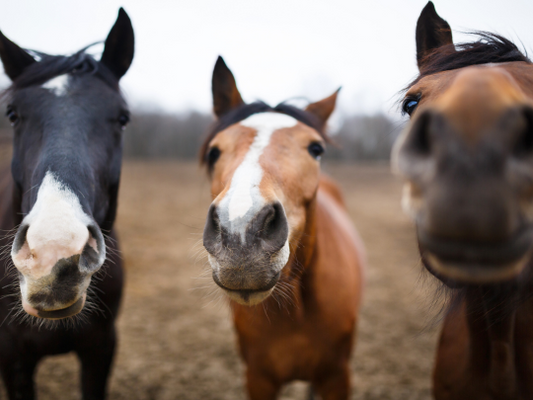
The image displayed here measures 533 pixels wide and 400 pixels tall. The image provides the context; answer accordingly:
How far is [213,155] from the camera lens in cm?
221

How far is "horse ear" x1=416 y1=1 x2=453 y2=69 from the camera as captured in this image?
196 cm

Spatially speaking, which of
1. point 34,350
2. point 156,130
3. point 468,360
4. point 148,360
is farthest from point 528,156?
point 156,130

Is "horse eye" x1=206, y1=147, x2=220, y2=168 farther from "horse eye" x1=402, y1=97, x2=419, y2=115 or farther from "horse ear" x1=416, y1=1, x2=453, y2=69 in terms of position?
"horse ear" x1=416, y1=1, x2=453, y2=69

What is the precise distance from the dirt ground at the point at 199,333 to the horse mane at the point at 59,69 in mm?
1061

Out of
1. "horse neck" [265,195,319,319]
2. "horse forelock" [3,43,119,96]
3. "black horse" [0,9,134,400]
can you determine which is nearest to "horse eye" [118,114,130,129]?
"black horse" [0,9,134,400]

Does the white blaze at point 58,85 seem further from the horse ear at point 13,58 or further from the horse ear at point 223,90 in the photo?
the horse ear at point 223,90

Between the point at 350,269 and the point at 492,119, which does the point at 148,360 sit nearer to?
the point at 350,269

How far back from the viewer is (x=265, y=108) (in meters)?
2.36

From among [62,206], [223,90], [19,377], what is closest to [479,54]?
[223,90]

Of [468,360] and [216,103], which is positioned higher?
[216,103]

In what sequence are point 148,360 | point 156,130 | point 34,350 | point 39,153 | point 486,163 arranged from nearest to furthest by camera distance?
point 486,163 < point 39,153 < point 34,350 < point 148,360 < point 156,130

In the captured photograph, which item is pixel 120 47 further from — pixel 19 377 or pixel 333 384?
pixel 333 384

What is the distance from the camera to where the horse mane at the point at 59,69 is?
1.99m

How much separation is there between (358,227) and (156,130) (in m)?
20.2
